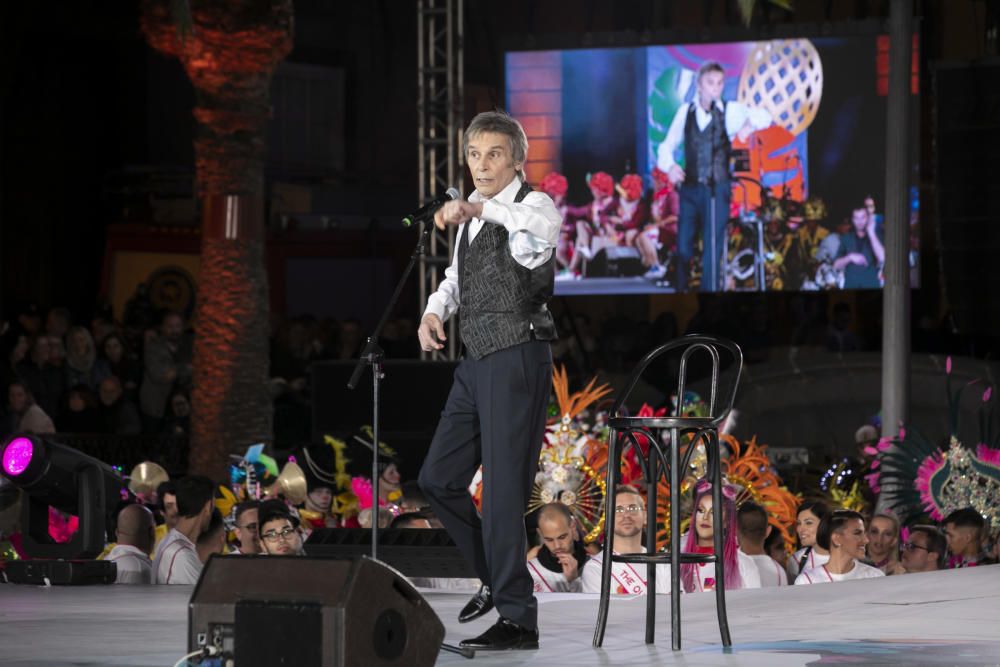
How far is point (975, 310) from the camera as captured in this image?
1630 cm

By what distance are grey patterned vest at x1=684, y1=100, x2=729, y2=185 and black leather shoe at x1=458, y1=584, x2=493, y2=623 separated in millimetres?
11476

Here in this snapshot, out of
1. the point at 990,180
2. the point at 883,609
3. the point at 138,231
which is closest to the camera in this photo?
Answer: the point at 883,609

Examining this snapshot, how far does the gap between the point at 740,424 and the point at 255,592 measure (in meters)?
12.5

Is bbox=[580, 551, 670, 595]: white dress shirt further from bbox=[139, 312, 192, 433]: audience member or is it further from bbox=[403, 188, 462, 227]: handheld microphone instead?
bbox=[139, 312, 192, 433]: audience member

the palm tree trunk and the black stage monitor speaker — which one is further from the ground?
the palm tree trunk

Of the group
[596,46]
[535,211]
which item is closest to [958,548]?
[535,211]

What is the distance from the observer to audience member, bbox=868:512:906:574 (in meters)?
7.92

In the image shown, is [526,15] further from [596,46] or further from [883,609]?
[883,609]

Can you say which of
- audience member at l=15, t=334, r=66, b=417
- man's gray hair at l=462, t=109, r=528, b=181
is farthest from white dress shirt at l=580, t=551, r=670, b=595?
audience member at l=15, t=334, r=66, b=417

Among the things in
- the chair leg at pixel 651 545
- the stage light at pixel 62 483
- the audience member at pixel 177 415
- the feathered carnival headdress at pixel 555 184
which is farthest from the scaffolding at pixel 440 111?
the chair leg at pixel 651 545

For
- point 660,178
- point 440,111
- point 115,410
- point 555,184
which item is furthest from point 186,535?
point 660,178

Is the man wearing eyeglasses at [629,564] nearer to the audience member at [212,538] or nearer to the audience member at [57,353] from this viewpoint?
the audience member at [212,538]

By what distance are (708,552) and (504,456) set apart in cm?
277

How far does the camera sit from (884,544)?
7.93 meters
